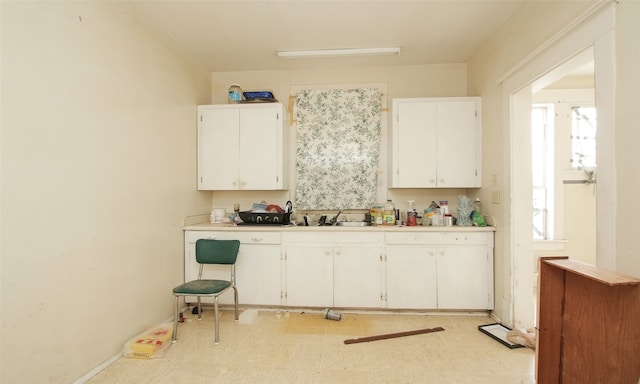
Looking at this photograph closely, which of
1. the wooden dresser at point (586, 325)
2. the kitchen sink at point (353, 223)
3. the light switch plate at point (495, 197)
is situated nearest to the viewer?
the wooden dresser at point (586, 325)

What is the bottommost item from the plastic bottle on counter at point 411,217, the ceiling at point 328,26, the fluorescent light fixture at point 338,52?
the plastic bottle on counter at point 411,217

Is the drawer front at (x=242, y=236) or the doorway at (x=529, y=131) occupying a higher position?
the doorway at (x=529, y=131)

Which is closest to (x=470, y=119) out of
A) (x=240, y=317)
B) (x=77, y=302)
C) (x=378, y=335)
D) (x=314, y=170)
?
(x=314, y=170)

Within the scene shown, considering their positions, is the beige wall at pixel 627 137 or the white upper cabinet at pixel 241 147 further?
the white upper cabinet at pixel 241 147

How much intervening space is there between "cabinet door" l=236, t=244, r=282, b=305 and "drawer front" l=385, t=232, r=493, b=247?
4.03 feet

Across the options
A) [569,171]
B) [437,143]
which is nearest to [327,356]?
[437,143]

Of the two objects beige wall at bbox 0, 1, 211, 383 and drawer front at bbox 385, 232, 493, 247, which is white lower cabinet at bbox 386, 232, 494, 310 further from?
beige wall at bbox 0, 1, 211, 383

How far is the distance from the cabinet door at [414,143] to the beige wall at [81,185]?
2356 mm

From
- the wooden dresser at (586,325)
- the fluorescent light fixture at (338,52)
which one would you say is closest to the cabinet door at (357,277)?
the wooden dresser at (586,325)

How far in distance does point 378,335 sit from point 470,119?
2.36 meters

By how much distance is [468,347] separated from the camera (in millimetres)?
2146

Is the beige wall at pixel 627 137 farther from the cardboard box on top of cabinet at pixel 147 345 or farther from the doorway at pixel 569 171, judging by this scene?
the cardboard box on top of cabinet at pixel 147 345

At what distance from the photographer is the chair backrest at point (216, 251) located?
8.68 ft

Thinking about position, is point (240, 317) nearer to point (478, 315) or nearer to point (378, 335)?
point (378, 335)
